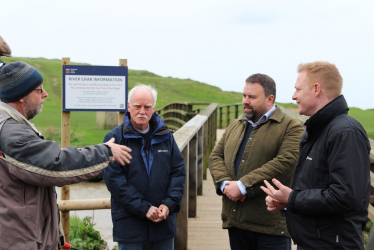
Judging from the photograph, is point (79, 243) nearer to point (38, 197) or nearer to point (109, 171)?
point (109, 171)

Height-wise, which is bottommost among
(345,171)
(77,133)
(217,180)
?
(77,133)

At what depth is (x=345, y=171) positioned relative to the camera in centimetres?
227

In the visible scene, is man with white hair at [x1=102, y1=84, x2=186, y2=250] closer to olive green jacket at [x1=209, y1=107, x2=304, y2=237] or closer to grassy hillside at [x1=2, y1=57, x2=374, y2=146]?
olive green jacket at [x1=209, y1=107, x2=304, y2=237]

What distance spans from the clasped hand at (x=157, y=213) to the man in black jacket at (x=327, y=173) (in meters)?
0.74

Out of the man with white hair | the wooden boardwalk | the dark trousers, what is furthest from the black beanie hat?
the wooden boardwalk

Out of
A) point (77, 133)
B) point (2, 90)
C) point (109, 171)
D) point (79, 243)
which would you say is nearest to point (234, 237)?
point (109, 171)

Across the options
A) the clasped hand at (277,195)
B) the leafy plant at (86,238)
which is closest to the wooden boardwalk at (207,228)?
the leafy plant at (86,238)

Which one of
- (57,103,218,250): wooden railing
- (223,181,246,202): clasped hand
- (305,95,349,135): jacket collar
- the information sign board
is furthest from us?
the information sign board

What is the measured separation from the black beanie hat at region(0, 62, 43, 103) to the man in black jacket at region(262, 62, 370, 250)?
144 centimetres

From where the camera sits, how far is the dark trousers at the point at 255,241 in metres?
3.23

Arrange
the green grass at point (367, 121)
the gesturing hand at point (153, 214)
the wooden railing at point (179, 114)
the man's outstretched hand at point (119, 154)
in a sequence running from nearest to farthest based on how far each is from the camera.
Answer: the man's outstretched hand at point (119, 154), the gesturing hand at point (153, 214), the wooden railing at point (179, 114), the green grass at point (367, 121)

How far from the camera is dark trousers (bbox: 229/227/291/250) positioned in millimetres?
3230

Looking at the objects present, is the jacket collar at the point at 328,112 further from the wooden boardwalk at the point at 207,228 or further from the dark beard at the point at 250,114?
the wooden boardwalk at the point at 207,228

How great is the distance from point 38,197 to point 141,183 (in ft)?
2.61
